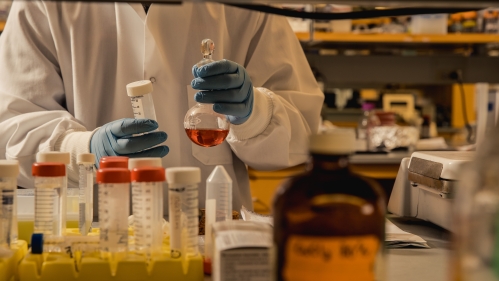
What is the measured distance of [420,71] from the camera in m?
3.93

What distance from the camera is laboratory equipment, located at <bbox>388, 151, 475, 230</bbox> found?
132 cm

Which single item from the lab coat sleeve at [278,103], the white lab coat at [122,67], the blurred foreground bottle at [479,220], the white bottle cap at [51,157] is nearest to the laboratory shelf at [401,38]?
the lab coat sleeve at [278,103]

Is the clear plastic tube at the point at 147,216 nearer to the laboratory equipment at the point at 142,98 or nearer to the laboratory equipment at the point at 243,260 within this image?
the laboratory equipment at the point at 243,260

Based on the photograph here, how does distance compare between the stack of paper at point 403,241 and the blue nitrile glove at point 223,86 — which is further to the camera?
the blue nitrile glove at point 223,86

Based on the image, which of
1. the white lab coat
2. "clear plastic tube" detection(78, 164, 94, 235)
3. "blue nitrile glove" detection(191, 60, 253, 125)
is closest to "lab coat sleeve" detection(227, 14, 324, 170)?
the white lab coat

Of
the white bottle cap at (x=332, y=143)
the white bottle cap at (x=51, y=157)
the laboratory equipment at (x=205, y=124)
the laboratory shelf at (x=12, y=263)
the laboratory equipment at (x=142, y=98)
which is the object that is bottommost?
the laboratory shelf at (x=12, y=263)

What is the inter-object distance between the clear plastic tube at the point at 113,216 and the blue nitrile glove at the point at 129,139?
513mm

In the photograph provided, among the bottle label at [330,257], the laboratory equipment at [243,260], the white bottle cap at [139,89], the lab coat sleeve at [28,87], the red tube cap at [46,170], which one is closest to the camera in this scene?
the bottle label at [330,257]

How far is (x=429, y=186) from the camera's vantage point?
1.41m

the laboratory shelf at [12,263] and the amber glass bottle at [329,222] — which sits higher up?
the amber glass bottle at [329,222]

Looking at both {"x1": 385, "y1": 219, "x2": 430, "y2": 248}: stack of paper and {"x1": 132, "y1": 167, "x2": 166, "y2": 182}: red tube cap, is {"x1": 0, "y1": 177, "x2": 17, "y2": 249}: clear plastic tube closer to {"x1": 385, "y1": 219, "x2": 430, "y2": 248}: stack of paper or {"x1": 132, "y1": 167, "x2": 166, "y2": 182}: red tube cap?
{"x1": 132, "y1": 167, "x2": 166, "y2": 182}: red tube cap

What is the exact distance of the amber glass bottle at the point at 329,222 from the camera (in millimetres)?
564

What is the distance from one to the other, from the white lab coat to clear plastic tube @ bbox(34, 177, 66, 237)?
2.52 feet

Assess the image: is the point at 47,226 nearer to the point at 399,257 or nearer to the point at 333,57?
the point at 399,257
